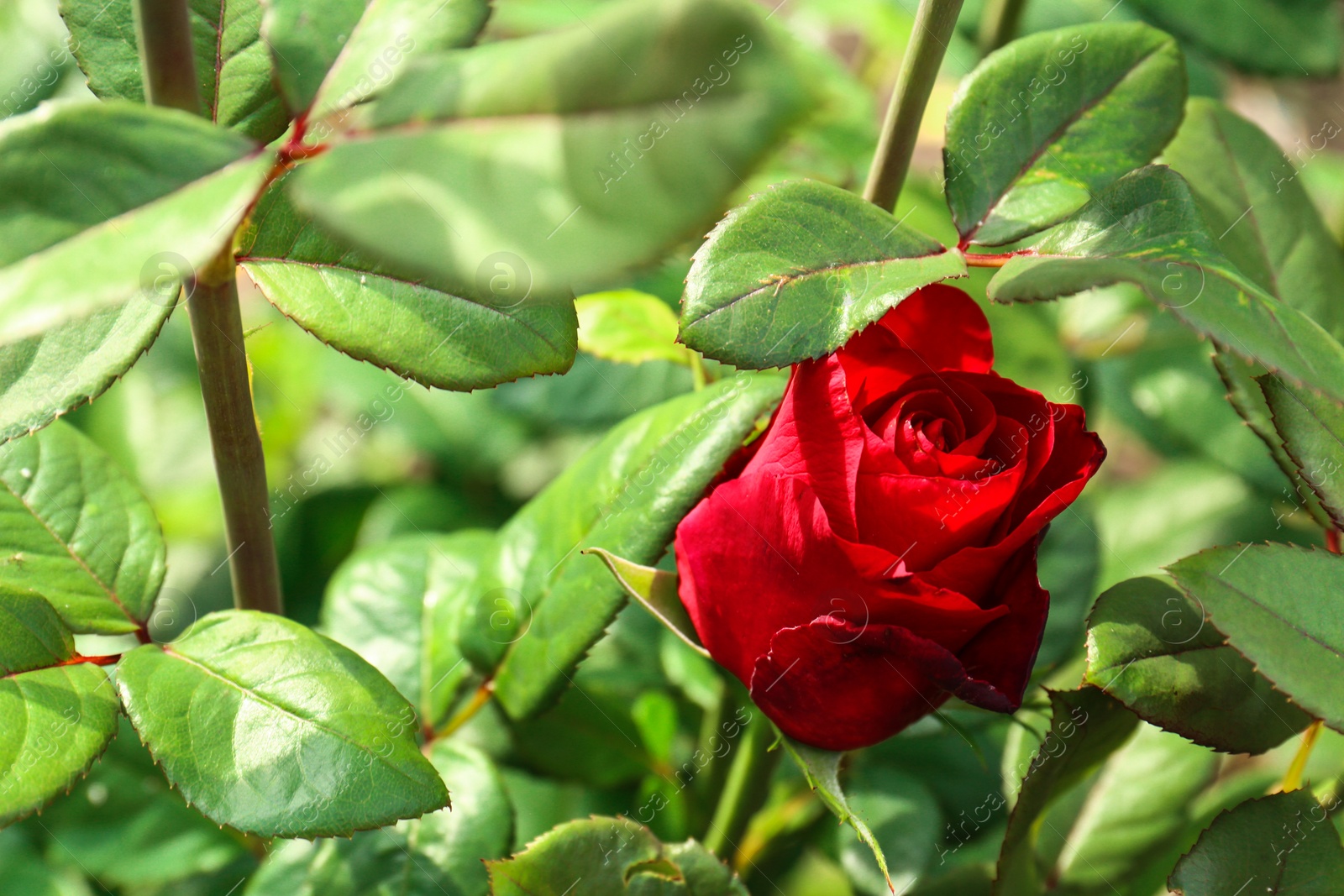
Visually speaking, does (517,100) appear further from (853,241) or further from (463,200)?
(853,241)

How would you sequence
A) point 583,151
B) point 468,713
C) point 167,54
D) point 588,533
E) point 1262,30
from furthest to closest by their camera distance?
1. point 1262,30
2. point 468,713
3. point 588,533
4. point 167,54
5. point 583,151

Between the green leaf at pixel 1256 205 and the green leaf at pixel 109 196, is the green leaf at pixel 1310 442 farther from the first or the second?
the green leaf at pixel 109 196

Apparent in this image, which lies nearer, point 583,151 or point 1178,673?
point 583,151

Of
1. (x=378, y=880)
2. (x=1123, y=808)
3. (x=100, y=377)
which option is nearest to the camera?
(x=100, y=377)

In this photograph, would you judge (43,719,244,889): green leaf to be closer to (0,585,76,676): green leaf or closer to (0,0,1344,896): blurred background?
(0,0,1344,896): blurred background

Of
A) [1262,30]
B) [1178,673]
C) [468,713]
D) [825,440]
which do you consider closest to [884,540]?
[825,440]

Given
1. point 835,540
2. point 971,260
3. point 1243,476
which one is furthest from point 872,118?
point 835,540

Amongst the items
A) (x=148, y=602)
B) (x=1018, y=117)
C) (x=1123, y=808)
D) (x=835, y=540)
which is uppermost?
(x=1018, y=117)

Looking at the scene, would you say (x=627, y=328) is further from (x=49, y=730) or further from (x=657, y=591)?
(x=49, y=730)
